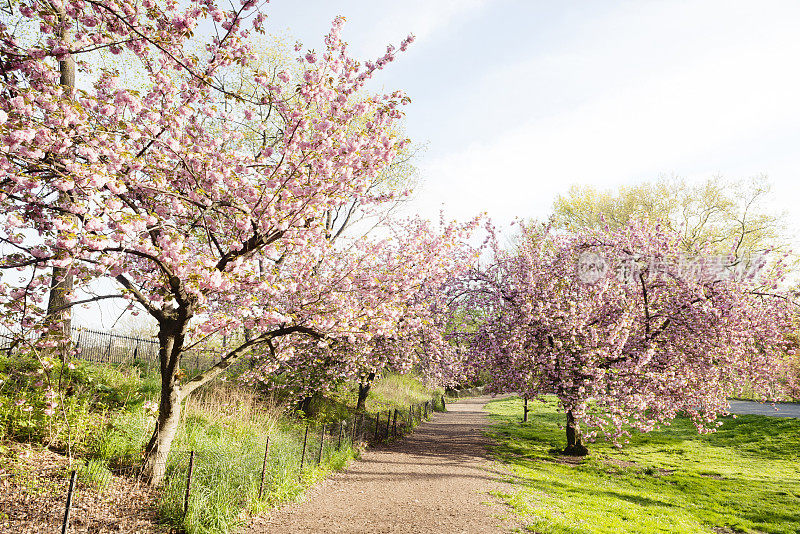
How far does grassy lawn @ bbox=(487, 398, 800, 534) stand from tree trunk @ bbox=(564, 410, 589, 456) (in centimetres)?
53

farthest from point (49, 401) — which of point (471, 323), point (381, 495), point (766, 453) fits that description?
point (766, 453)

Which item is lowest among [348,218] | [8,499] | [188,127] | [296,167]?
[8,499]

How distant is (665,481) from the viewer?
543 inches

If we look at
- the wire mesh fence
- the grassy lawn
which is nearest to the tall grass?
the wire mesh fence

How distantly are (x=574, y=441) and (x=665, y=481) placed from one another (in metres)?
3.39

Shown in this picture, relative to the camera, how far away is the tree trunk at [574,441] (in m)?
16.4

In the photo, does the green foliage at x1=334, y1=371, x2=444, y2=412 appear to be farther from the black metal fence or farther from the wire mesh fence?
the wire mesh fence

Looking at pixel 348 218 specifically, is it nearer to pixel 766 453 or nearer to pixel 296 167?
pixel 296 167

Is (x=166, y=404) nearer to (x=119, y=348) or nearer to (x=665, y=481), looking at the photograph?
(x=119, y=348)

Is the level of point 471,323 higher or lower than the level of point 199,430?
higher

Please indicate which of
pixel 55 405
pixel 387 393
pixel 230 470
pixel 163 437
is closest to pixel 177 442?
pixel 163 437

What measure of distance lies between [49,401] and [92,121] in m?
5.04

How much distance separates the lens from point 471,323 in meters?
17.8

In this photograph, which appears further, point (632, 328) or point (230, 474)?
point (632, 328)
